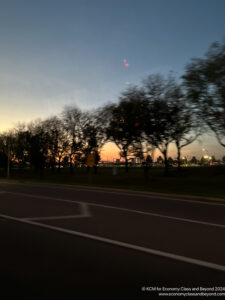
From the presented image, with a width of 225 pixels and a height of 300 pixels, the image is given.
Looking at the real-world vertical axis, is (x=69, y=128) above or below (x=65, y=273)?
above

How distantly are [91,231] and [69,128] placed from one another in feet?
165

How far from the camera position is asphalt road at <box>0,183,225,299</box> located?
3.83m

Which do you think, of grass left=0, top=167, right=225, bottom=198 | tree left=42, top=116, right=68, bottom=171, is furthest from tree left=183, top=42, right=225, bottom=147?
tree left=42, top=116, right=68, bottom=171

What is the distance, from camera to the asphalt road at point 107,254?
383cm

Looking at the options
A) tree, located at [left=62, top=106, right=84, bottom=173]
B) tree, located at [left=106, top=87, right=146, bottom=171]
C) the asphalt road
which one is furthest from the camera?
tree, located at [left=62, top=106, right=84, bottom=173]

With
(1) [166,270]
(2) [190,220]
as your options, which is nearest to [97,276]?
Answer: (1) [166,270]

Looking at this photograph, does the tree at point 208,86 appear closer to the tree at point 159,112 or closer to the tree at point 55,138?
the tree at point 159,112

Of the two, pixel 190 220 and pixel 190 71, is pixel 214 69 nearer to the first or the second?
pixel 190 71

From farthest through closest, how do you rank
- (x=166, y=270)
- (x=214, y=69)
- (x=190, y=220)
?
1. (x=214, y=69)
2. (x=190, y=220)
3. (x=166, y=270)

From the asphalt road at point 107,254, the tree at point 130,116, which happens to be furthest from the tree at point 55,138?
the asphalt road at point 107,254

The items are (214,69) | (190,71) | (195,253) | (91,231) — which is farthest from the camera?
(190,71)

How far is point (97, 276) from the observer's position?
4156mm

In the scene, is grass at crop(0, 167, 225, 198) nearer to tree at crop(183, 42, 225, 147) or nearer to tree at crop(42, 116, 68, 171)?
tree at crop(183, 42, 225, 147)

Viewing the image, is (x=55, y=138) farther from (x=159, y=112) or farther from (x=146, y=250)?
(x=146, y=250)
